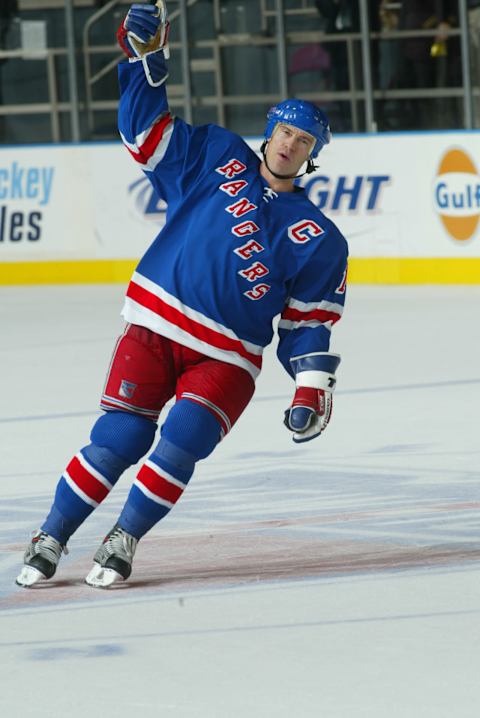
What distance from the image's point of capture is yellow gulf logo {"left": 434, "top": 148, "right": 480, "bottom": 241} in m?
11.6

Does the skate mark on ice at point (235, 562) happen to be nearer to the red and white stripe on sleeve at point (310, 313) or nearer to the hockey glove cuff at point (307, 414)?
the hockey glove cuff at point (307, 414)

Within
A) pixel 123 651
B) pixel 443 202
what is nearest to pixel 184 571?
pixel 123 651

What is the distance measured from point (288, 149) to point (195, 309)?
0.48 m

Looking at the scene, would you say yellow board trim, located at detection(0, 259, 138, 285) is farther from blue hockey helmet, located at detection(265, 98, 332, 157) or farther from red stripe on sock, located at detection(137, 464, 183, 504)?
red stripe on sock, located at detection(137, 464, 183, 504)

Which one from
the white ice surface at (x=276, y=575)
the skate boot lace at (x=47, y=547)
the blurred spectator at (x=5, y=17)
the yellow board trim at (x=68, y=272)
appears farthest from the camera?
the blurred spectator at (x=5, y=17)

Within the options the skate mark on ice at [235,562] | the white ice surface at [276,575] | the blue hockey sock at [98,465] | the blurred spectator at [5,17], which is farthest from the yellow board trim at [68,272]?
the blue hockey sock at [98,465]

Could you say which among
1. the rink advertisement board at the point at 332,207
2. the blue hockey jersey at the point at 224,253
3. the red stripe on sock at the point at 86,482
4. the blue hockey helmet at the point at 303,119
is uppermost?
the blue hockey helmet at the point at 303,119

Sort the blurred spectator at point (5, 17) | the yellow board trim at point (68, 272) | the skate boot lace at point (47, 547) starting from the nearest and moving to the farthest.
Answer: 1. the skate boot lace at point (47, 547)
2. the yellow board trim at point (68, 272)
3. the blurred spectator at point (5, 17)

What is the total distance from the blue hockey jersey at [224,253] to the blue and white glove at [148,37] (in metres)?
0.03

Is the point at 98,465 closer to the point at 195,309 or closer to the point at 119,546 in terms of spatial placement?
the point at 119,546

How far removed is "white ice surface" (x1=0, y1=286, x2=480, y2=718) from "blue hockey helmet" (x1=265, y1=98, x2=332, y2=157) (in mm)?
1121

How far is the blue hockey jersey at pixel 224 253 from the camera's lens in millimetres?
4309

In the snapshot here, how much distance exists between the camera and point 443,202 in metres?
11.8

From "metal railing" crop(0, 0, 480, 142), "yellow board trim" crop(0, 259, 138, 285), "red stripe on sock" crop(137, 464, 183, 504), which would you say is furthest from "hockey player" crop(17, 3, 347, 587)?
"yellow board trim" crop(0, 259, 138, 285)
